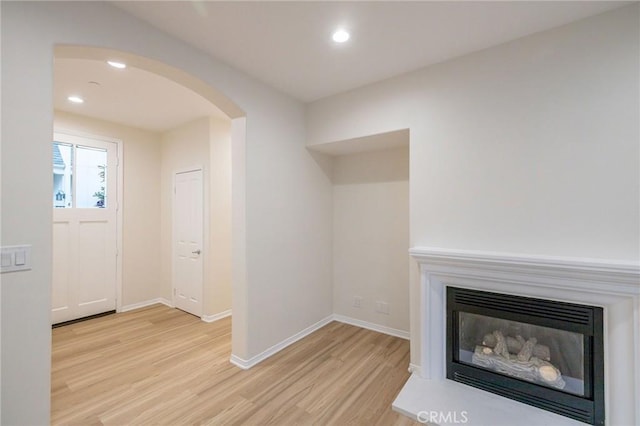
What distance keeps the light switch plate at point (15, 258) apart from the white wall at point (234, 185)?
28 mm

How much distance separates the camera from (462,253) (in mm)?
2082

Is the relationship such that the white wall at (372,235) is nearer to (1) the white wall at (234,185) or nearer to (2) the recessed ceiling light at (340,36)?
(1) the white wall at (234,185)

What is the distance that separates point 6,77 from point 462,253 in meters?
2.88

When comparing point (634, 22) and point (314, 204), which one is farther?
point (314, 204)

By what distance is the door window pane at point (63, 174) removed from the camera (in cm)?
340

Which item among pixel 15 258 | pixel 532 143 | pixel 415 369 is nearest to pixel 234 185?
pixel 15 258

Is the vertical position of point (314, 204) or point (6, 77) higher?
point (6, 77)

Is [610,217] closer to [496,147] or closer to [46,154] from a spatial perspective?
[496,147]

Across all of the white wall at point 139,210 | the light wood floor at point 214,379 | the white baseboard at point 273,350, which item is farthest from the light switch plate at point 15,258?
the white wall at point 139,210

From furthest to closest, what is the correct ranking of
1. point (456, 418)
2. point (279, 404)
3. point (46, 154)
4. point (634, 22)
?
1. point (279, 404)
2. point (456, 418)
3. point (634, 22)
4. point (46, 154)

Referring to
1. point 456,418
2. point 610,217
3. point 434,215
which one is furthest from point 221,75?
point 456,418

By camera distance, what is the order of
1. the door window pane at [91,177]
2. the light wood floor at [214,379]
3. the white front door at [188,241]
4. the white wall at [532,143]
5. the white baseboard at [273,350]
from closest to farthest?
the white wall at [532,143], the light wood floor at [214,379], the white baseboard at [273,350], the door window pane at [91,177], the white front door at [188,241]

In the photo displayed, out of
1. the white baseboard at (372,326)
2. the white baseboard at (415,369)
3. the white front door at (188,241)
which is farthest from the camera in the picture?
the white front door at (188,241)

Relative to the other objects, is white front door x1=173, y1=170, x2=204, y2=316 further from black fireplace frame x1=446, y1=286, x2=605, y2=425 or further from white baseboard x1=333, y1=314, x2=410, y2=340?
black fireplace frame x1=446, y1=286, x2=605, y2=425
